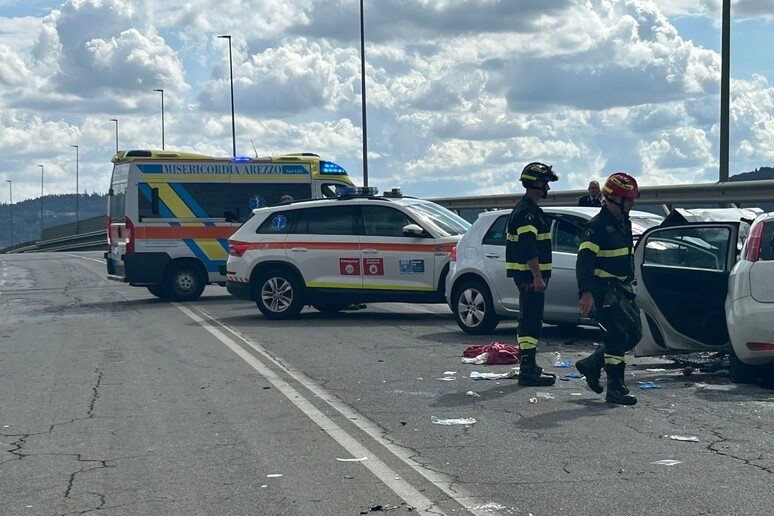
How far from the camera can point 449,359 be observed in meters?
11.9

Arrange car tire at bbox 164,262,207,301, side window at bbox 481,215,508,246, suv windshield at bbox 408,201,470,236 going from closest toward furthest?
side window at bbox 481,215,508,246
suv windshield at bbox 408,201,470,236
car tire at bbox 164,262,207,301

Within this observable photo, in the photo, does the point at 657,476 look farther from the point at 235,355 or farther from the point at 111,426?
the point at 235,355

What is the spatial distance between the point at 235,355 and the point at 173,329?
3423mm

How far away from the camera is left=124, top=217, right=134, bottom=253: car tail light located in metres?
20.6

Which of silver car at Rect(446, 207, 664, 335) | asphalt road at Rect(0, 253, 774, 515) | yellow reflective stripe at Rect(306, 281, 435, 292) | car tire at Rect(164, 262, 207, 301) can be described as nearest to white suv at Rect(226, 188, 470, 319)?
yellow reflective stripe at Rect(306, 281, 435, 292)

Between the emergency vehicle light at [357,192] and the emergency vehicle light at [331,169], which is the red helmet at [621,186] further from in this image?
the emergency vehicle light at [331,169]

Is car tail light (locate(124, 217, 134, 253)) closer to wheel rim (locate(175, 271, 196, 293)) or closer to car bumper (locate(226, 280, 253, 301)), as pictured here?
wheel rim (locate(175, 271, 196, 293))

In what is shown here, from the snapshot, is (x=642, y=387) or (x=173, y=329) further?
(x=173, y=329)

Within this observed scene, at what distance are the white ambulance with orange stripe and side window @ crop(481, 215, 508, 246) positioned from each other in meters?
6.91

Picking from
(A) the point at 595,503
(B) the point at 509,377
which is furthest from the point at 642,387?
(A) the point at 595,503

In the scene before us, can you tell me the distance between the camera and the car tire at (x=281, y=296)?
55.2 feet

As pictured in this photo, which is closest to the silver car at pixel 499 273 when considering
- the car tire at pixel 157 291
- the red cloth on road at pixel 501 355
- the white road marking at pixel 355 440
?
the red cloth on road at pixel 501 355

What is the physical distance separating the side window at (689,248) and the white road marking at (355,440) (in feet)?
10.7

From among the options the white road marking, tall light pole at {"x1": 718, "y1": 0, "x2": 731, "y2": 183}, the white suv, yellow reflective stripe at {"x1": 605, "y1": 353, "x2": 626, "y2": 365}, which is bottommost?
the white road marking
